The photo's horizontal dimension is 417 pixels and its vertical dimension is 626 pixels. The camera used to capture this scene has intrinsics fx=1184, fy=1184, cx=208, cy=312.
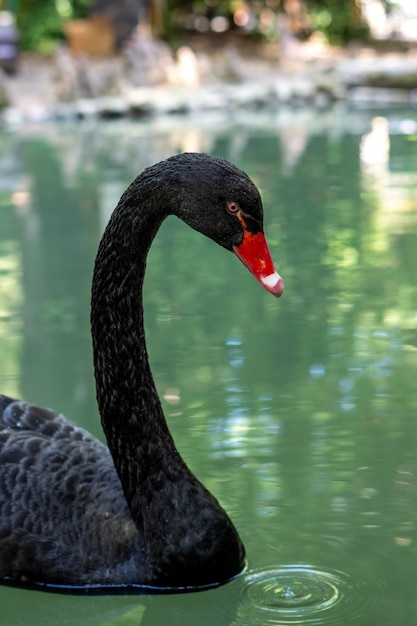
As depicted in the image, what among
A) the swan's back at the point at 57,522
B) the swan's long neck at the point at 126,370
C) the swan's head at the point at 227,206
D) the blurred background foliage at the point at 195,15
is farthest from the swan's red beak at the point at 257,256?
the blurred background foliage at the point at 195,15

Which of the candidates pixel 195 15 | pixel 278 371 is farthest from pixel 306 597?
pixel 195 15

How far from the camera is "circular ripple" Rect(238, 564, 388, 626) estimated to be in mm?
2539

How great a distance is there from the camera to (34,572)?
2691 millimetres

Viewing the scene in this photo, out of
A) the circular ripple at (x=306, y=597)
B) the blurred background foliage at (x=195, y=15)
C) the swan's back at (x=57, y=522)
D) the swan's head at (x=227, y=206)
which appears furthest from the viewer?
the blurred background foliage at (x=195, y=15)

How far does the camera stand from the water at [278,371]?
8.79 feet

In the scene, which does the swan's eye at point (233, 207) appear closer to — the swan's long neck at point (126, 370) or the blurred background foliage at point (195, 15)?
the swan's long neck at point (126, 370)

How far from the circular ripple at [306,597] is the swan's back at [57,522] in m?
0.28

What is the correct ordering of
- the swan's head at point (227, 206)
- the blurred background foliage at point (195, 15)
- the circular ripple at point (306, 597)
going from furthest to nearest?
the blurred background foliage at point (195, 15)
the circular ripple at point (306, 597)
the swan's head at point (227, 206)

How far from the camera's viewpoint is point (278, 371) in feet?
13.8

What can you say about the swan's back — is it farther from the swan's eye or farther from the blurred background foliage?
the blurred background foliage

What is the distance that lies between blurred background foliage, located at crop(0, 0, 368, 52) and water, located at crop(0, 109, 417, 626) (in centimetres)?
995

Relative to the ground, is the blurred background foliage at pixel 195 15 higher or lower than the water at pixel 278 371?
higher

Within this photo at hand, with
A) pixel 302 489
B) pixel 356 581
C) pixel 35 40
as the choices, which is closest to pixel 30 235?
pixel 302 489

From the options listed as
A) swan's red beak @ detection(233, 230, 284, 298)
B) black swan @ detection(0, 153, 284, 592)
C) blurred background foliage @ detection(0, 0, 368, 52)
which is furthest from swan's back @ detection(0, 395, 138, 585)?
blurred background foliage @ detection(0, 0, 368, 52)
